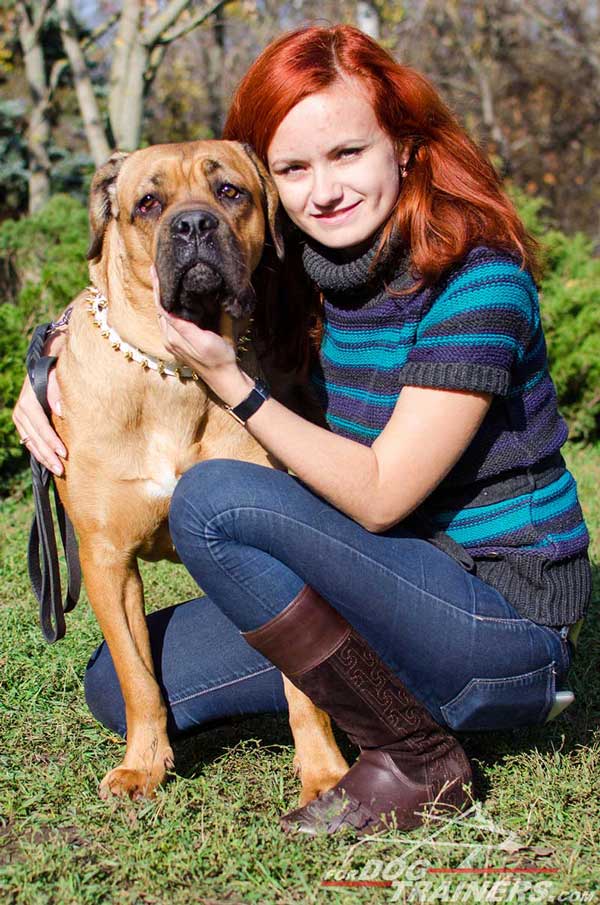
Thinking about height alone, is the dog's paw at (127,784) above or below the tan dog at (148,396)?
below

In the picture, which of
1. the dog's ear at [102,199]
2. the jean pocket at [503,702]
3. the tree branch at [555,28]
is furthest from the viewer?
the tree branch at [555,28]

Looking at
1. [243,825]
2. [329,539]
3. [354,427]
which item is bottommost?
[243,825]

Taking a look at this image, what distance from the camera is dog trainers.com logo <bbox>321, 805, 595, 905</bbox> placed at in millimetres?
2049

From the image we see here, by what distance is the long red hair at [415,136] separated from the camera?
7.77 feet

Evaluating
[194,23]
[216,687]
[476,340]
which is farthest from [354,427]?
[194,23]

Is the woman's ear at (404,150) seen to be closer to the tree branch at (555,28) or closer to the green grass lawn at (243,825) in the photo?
the green grass lawn at (243,825)

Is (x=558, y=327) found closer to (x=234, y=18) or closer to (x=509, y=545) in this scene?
(x=509, y=545)

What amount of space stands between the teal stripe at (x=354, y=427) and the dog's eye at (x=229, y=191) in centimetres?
65

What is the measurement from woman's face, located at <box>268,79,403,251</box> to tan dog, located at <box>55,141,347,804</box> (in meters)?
0.27

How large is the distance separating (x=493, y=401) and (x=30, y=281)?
405cm

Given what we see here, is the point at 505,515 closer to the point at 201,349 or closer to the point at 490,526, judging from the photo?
the point at 490,526

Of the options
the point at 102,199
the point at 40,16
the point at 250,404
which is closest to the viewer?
the point at 250,404

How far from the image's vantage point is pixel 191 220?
8.25 ft

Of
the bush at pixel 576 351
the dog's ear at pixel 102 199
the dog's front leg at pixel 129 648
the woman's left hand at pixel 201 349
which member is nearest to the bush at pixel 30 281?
the dog's ear at pixel 102 199
